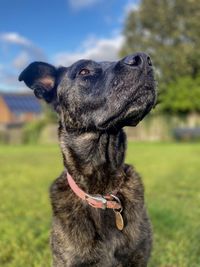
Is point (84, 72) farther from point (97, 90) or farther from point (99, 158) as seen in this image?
point (99, 158)

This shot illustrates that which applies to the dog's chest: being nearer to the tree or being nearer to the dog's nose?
the dog's nose

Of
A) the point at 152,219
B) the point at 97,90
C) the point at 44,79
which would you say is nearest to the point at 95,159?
the point at 97,90

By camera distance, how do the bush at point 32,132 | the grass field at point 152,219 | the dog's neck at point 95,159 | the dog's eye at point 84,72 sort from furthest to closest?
the bush at point 32,132 < the grass field at point 152,219 < the dog's eye at point 84,72 < the dog's neck at point 95,159

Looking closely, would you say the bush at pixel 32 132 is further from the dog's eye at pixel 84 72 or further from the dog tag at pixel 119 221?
the dog tag at pixel 119 221

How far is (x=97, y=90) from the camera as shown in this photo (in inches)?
150

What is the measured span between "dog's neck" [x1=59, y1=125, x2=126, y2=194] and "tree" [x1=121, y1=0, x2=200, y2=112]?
35678mm

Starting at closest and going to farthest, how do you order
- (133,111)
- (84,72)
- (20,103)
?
(133,111) < (84,72) < (20,103)

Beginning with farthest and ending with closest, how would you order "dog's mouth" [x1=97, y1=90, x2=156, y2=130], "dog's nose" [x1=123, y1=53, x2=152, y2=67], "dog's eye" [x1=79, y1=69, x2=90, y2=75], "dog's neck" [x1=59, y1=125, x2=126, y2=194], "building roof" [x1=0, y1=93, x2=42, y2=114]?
"building roof" [x1=0, y1=93, x2=42, y2=114], "dog's eye" [x1=79, y1=69, x2=90, y2=75], "dog's neck" [x1=59, y1=125, x2=126, y2=194], "dog's mouth" [x1=97, y1=90, x2=156, y2=130], "dog's nose" [x1=123, y1=53, x2=152, y2=67]

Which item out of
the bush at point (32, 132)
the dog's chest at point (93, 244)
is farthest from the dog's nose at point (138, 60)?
the bush at point (32, 132)

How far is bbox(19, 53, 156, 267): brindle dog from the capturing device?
3.52 meters

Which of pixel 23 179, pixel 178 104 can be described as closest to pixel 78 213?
pixel 23 179

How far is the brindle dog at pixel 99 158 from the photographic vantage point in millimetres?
3518

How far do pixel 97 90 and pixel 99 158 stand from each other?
0.61m

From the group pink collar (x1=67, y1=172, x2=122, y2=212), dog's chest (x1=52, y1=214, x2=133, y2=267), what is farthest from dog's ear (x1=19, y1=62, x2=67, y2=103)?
dog's chest (x1=52, y1=214, x2=133, y2=267)
